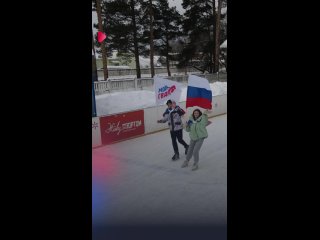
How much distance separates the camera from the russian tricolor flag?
14.6 ft

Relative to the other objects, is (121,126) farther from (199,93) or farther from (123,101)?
(199,93)

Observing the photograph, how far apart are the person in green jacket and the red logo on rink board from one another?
8.03 feet

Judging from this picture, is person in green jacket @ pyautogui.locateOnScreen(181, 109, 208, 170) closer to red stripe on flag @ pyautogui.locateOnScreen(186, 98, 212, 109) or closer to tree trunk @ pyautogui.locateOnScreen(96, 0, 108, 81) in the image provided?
red stripe on flag @ pyautogui.locateOnScreen(186, 98, 212, 109)

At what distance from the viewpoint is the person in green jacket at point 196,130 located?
16.7 ft

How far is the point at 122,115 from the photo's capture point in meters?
7.57

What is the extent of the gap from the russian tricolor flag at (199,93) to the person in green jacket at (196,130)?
22.2 inches

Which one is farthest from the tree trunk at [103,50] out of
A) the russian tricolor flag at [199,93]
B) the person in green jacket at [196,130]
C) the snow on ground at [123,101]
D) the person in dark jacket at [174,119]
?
the russian tricolor flag at [199,93]

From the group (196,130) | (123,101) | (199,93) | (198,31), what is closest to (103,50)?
(123,101)

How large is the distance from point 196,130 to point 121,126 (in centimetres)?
286

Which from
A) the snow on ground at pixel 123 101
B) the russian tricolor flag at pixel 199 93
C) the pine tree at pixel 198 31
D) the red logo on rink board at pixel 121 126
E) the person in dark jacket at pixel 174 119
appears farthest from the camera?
the pine tree at pixel 198 31

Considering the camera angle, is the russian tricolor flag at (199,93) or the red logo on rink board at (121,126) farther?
the red logo on rink board at (121,126)

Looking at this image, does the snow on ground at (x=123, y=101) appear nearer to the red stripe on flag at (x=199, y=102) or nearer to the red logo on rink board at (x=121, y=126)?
the red logo on rink board at (x=121, y=126)
